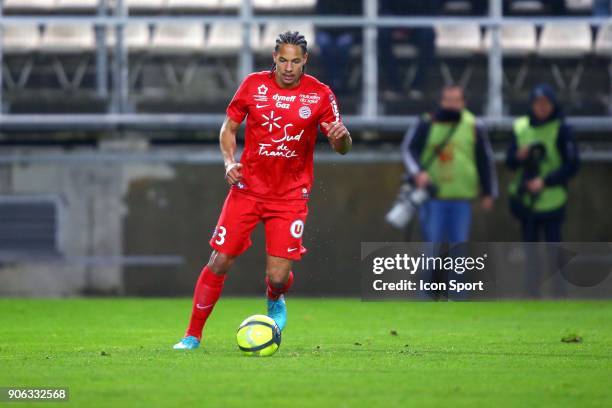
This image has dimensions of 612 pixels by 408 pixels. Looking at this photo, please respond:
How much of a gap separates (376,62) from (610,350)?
27.9ft

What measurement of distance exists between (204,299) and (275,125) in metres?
1.29

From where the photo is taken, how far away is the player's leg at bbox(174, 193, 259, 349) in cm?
1083

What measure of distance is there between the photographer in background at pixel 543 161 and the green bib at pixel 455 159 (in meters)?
0.47

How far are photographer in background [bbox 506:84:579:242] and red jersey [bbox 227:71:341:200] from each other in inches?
289

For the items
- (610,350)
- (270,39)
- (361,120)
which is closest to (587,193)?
(361,120)

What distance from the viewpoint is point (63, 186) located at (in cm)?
1853

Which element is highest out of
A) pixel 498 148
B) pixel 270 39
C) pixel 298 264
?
pixel 270 39

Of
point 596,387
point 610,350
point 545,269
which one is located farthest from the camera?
point 545,269

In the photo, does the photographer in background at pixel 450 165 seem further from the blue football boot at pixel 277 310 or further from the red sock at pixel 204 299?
the red sock at pixel 204 299

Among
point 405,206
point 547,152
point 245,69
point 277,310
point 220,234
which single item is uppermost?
point 220,234

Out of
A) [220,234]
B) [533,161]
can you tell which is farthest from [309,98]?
[533,161]

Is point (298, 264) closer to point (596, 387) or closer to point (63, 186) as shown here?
point (63, 186)

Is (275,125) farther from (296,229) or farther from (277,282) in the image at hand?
(277,282)

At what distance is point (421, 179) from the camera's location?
17.7 m
